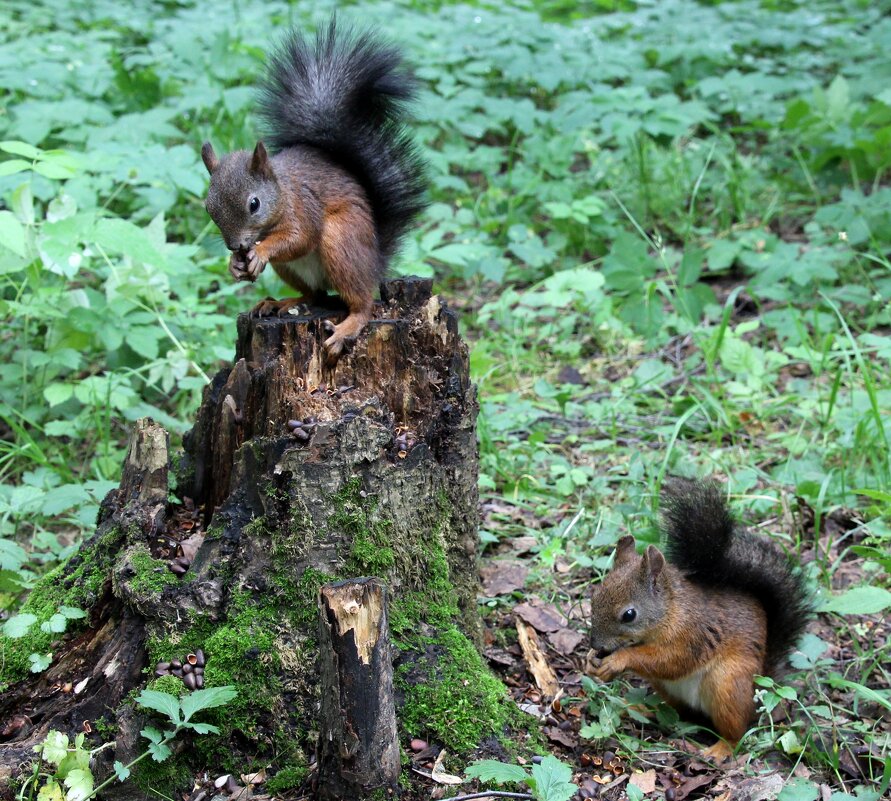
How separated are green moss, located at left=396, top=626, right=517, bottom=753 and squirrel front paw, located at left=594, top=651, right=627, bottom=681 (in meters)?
0.38

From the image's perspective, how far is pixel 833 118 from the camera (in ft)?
19.4

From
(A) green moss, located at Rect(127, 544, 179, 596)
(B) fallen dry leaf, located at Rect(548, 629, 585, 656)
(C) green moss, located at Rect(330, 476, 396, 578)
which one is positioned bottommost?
(B) fallen dry leaf, located at Rect(548, 629, 585, 656)

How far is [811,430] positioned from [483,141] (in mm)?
3639

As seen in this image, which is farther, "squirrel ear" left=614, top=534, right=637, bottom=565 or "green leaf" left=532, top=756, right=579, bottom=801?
"squirrel ear" left=614, top=534, right=637, bottom=565

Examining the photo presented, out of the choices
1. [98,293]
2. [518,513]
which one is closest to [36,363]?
[98,293]

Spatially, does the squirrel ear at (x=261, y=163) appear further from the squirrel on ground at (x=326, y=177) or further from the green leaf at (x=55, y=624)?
the green leaf at (x=55, y=624)

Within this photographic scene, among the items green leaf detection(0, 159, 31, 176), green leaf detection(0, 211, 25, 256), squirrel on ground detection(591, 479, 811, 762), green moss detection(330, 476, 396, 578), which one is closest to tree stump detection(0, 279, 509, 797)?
green moss detection(330, 476, 396, 578)

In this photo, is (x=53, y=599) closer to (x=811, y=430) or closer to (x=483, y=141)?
(x=811, y=430)

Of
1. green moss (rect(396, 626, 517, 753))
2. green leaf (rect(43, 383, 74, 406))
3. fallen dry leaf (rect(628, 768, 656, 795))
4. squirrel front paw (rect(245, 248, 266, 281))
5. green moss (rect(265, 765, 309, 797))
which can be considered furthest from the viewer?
green leaf (rect(43, 383, 74, 406))

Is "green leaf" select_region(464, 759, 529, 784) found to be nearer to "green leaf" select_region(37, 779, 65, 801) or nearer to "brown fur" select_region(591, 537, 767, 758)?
"brown fur" select_region(591, 537, 767, 758)

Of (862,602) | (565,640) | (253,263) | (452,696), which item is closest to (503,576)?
(565,640)

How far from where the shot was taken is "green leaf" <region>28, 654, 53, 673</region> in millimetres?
2289

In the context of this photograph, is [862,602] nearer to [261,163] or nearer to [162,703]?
[162,703]

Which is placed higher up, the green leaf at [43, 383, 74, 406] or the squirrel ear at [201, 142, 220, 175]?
the squirrel ear at [201, 142, 220, 175]
